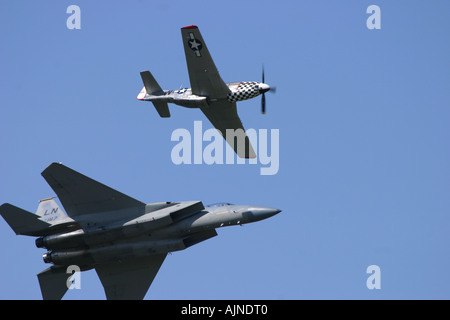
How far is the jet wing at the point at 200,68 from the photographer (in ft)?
177

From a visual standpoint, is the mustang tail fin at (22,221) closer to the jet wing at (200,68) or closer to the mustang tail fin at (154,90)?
the mustang tail fin at (154,90)

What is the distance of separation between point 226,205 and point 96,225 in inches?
341

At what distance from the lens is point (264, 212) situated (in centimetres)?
4531

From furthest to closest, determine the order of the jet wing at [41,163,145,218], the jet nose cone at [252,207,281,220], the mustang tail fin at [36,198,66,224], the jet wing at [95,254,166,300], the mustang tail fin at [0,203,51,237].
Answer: the mustang tail fin at [36,198,66,224] < the jet wing at [95,254,166,300] < the jet wing at [41,163,145,218] < the mustang tail fin at [0,203,51,237] < the jet nose cone at [252,207,281,220]

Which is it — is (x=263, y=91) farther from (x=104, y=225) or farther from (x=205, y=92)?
(x=104, y=225)

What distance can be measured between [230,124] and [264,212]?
666 inches

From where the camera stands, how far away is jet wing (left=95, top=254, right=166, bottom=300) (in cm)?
5106

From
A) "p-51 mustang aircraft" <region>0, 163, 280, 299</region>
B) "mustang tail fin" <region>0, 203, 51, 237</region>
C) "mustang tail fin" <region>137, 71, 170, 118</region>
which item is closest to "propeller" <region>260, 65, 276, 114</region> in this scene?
"mustang tail fin" <region>137, 71, 170, 118</region>

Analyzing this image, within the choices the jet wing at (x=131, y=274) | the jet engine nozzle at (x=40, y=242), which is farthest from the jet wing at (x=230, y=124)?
the jet engine nozzle at (x=40, y=242)

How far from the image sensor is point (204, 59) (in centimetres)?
5469

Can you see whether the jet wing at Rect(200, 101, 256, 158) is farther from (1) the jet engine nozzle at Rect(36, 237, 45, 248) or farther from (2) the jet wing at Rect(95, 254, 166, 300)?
(1) the jet engine nozzle at Rect(36, 237, 45, 248)

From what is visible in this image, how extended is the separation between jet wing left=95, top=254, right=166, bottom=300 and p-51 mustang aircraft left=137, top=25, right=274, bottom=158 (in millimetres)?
13331
